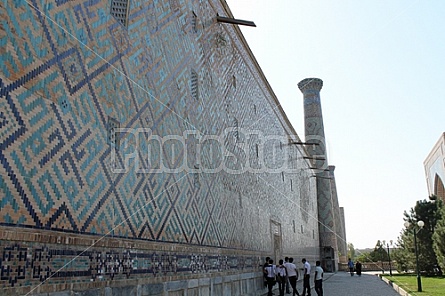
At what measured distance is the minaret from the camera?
2064cm

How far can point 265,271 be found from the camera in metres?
8.95

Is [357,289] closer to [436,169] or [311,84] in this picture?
[436,169]

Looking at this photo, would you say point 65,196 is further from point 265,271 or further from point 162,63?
point 265,271

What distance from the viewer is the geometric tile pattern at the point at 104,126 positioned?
2.90m

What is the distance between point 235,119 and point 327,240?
13801 mm

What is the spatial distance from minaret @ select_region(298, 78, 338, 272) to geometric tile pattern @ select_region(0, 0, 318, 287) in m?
13.7

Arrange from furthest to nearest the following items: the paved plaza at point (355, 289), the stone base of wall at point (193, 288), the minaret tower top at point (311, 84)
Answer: the minaret tower top at point (311, 84) → the paved plaza at point (355, 289) → the stone base of wall at point (193, 288)

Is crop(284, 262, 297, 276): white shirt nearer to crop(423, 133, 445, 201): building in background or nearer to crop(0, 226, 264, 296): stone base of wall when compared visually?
crop(0, 226, 264, 296): stone base of wall

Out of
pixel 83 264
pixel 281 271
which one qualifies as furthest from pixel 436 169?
pixel 83 264

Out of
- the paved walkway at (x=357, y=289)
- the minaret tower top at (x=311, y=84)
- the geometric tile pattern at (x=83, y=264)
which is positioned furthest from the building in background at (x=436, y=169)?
the geometric tile pattern at (x=83, y=264)

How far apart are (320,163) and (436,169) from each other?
5.30 meters

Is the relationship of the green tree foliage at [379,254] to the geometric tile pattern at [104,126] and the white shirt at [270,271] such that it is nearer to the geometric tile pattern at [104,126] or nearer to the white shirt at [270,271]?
the white shirt at [270,271]

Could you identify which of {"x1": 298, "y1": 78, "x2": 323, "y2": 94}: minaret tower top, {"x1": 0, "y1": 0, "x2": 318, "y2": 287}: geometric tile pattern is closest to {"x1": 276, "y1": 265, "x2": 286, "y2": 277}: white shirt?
{"x1": 0, "y1": 0, "x2": 318, "y2": 287}: geometric tile pattern

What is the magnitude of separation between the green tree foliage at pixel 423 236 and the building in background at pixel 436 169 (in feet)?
6.61
